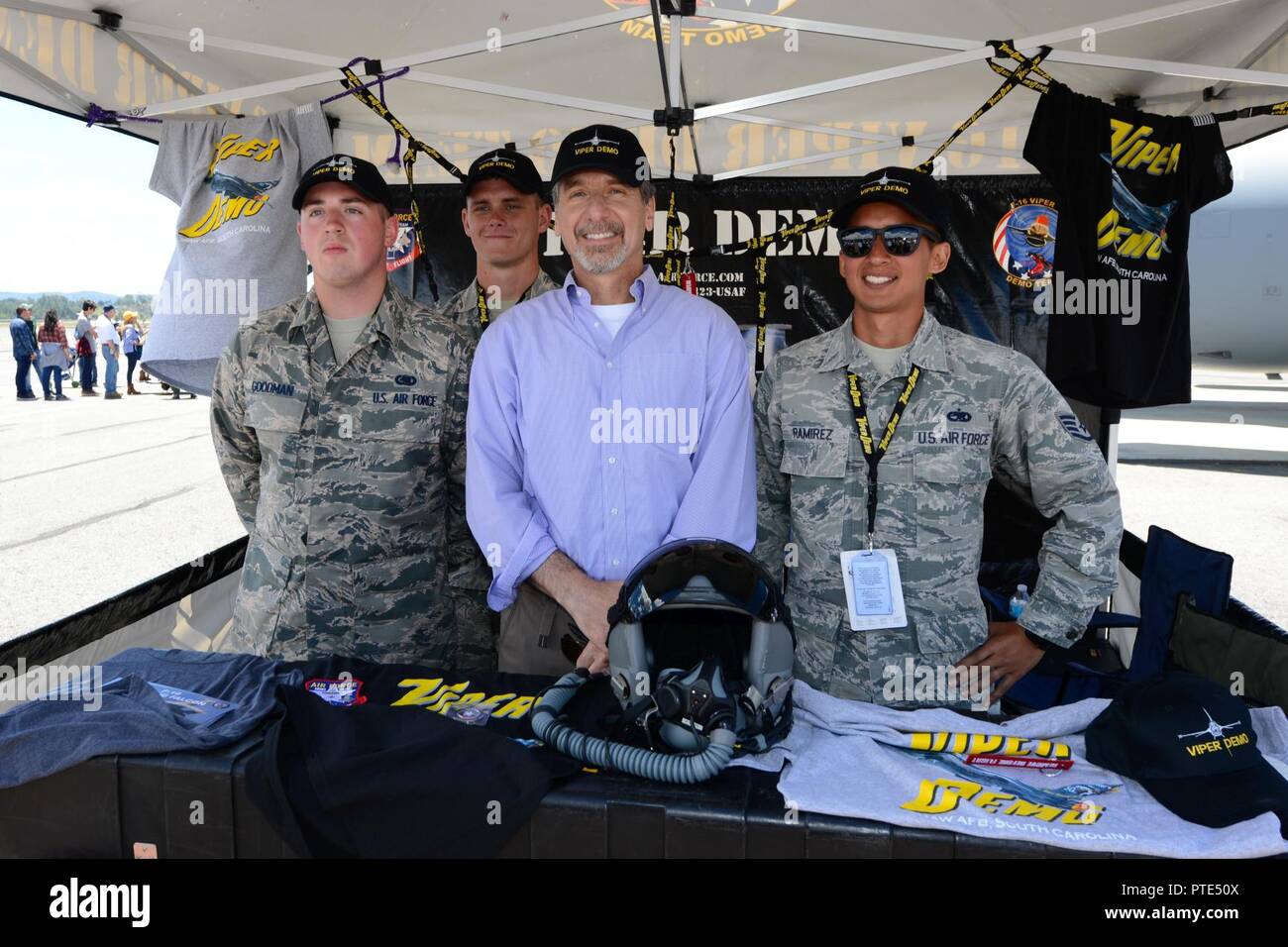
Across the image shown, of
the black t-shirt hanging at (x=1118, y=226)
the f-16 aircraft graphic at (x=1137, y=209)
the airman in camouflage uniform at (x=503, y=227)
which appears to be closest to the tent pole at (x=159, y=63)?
the airman in camouflage uniform at (x=503, y=227)

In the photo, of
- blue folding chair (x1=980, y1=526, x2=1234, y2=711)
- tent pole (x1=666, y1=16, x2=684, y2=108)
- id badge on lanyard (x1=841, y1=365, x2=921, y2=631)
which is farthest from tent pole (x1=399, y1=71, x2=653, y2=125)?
blue folding chair (x1=980, y1=526, x2=1234, y2=711)

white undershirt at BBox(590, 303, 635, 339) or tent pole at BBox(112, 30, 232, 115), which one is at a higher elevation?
tent pole at BBox(112, 30, 232, 115)

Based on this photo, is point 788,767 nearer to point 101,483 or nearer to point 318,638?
point 318,638

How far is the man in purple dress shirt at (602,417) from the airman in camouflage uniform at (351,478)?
1.34ft

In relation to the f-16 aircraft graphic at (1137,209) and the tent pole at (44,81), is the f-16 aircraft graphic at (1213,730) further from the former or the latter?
the tent pole at (44,81)

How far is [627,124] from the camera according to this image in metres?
4.72

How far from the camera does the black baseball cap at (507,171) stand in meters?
3.36

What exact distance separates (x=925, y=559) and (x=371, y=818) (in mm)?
1447

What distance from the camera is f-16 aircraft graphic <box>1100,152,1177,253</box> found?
140 inches

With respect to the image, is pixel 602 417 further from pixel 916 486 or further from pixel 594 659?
pixel 916 486

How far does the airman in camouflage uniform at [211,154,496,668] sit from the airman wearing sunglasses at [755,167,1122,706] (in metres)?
1.01

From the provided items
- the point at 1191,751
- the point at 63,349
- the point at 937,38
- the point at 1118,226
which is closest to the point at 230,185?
the point at 937,38

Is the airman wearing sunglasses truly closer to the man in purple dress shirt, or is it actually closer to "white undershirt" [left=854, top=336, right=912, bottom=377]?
"white undershirt" [left=854, top=336, right=912, bottom=377]

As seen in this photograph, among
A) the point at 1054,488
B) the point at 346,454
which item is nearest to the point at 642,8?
the point at 346,454
